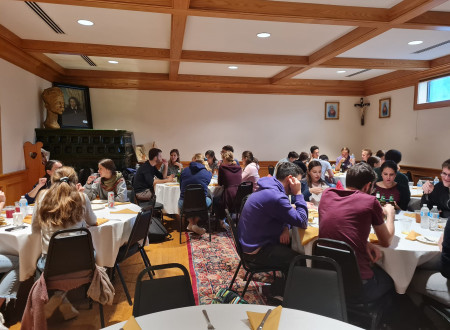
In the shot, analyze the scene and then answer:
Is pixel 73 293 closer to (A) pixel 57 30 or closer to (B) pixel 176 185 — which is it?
(B) pixel 176 185

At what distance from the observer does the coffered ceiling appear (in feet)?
12.3

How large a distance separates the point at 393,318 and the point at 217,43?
4604 millimetres

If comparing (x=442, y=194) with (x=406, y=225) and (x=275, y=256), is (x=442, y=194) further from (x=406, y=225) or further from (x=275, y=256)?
(x=275, y=256)

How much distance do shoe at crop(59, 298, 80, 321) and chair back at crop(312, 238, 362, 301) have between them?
2.29 meters

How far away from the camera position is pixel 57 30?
4777mm

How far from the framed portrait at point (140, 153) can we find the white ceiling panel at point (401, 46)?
17.6 ft

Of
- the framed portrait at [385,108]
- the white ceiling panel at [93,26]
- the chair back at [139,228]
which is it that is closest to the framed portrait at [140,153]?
the white ceiling panel at [93,26]

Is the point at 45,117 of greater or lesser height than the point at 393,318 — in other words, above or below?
above

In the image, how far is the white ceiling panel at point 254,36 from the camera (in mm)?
4461

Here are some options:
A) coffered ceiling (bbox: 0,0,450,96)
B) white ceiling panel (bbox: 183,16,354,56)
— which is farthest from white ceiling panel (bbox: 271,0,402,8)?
white ceiling panel (bbox: 183,16,354,56)

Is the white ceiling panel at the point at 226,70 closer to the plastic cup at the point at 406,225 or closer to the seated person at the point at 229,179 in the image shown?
the seated person at the point at 229,179

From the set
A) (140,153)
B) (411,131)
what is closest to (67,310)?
(140,153)

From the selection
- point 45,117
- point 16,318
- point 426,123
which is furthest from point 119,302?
point 426,123

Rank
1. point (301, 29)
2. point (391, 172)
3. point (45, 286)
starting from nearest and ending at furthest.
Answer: point (45, 286)
point (391, 172)
point (301, 29)
